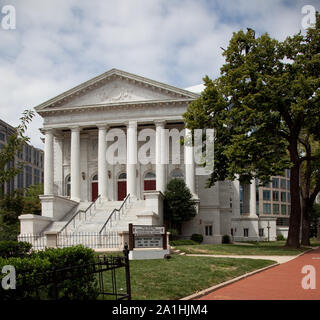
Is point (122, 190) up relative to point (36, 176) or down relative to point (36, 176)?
down

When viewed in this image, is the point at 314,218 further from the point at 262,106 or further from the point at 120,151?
the point at 262,106

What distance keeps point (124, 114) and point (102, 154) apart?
179 inches

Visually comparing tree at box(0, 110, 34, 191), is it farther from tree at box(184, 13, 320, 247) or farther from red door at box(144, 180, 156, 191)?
red door at box(144, 180, 156, 191)

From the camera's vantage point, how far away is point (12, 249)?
581 inches

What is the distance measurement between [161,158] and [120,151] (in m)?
6.34

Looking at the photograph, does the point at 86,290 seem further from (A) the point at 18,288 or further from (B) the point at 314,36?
(B) the point at 314,36

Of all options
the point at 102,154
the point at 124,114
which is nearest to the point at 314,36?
the point at 124,114

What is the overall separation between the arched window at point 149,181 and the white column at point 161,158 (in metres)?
3.82

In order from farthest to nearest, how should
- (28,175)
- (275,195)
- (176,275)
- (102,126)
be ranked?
1. (28,175)
2. (275,195)
3. (102,126)
4. (176,275)

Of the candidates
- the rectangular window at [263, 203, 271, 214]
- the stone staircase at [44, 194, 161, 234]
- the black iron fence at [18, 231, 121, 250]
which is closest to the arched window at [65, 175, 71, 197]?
the stone staircase at [44, 194, 161, 234]

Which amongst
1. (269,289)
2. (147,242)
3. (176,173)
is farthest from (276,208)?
(269,289)

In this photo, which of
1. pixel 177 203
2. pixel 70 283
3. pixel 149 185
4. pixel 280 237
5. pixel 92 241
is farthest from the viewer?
pixel 280 237

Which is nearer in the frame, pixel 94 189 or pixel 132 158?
pixel 132 158

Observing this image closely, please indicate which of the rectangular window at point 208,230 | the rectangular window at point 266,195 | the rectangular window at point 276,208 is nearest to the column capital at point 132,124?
the rectangular window at point 208,230
